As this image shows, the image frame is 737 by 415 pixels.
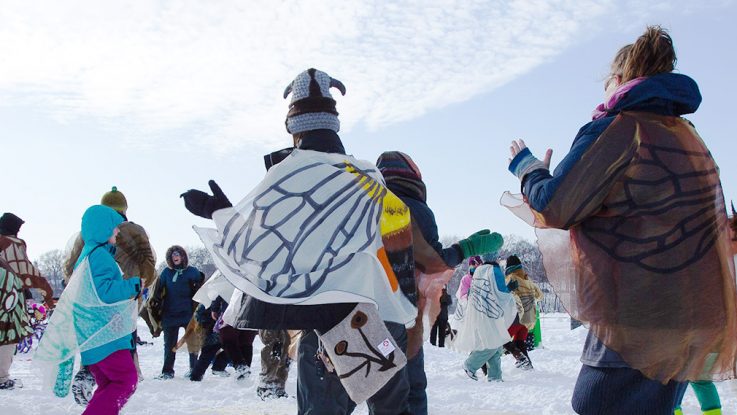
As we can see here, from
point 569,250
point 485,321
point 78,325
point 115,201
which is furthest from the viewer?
point 485,321

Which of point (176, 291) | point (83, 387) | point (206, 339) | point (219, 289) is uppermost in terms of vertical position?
point (219, 289)

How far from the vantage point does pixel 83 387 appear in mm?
5941

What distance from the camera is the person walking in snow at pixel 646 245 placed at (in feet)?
7.15

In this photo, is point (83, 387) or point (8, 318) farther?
point (8, 318)

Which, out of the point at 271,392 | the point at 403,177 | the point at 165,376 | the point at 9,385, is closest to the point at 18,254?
the point at 9,385

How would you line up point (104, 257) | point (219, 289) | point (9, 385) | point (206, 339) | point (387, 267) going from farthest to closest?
point (206, 339) < point (9, 385) < point (104, 257) < point (219, 289) < point (387, 267)

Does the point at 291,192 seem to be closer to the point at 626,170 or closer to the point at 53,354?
the point at 626,170

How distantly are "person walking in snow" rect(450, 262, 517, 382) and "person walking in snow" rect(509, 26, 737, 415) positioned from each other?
678 cm

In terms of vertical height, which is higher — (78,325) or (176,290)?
(176,290)

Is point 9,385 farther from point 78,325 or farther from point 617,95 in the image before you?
point 617,95

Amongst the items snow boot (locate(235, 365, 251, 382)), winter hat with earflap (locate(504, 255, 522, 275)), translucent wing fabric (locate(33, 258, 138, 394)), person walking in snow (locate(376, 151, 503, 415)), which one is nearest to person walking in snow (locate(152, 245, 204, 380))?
snow boot (locate(235, 365, 251, 382))

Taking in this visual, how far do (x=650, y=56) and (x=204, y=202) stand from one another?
176cm

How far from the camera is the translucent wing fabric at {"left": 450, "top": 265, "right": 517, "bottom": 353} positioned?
29.6 feet

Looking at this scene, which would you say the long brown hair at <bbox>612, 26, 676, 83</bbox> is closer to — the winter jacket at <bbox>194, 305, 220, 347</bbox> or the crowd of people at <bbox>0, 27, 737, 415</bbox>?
the crowd of people at <bbox>0, 27, 737, 415</bbox>
